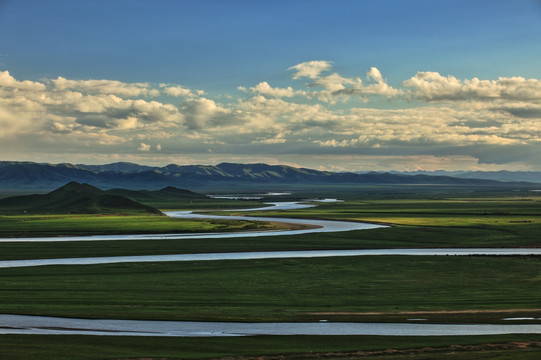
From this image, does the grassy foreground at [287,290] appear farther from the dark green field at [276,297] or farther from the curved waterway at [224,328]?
the curved waterway at [224,328]

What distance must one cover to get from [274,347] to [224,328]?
22.3 ft

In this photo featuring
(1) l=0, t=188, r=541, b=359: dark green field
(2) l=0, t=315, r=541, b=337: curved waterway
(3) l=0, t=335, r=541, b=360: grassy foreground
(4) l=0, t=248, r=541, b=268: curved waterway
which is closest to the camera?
(3) l=0, t=335, r=541, b=360: grassy foreground

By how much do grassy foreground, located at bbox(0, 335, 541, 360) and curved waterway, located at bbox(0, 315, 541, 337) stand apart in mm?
1758

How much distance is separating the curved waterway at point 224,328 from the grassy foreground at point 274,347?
1758 mm

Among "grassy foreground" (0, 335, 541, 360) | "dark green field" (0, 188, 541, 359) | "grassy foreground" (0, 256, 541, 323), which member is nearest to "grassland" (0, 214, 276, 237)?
"dark green field" (0, 188, 541, 359)

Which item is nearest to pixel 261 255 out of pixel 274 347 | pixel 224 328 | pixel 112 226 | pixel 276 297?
pixel 276 297

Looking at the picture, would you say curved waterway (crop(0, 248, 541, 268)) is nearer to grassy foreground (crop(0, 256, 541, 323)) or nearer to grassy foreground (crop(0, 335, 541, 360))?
grassy foreground (crop(0, 256, 541, 323))

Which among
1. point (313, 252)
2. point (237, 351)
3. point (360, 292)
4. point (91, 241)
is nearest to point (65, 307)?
point (237, 351)

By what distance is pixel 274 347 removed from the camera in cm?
3356

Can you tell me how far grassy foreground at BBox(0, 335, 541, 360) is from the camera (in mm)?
31172

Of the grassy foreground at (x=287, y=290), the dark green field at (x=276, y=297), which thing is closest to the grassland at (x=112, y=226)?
the dark green field at (x=276, y=297)

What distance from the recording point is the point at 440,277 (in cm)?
6159

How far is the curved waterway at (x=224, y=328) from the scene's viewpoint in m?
37.4

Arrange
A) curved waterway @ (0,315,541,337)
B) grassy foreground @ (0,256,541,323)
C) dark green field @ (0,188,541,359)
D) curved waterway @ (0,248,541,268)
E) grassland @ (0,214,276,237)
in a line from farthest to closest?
grassland @ (0,214,276,237), curved waterway @ (0,248,541,268), grassy foreground @ (0,256,541,323), curved waterway @ (0,315,541,337), dark green field @ (0,188,541,359)
